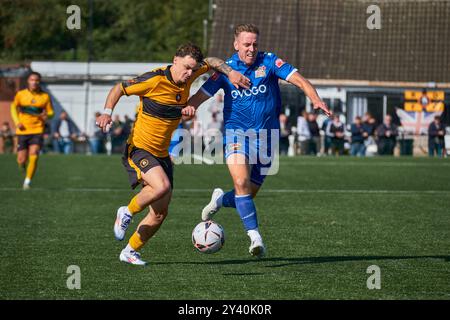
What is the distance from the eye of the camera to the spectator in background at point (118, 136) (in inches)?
1448

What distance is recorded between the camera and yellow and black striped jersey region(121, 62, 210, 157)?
9102 mm

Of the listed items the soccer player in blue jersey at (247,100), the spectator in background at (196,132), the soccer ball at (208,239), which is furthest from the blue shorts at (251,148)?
the spectator in background at (196,132)

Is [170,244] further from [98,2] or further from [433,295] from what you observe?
[98,2]

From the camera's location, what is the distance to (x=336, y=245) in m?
10.6

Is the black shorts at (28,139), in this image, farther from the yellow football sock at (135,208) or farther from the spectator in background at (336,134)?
the spectator in background at (336,134)

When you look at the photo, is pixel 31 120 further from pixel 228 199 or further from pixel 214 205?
pixel 228 199

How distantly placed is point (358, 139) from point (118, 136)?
931 cm

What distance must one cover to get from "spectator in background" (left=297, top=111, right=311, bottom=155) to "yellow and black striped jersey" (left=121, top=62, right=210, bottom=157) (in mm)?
26353

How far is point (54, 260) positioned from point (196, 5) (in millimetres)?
55826

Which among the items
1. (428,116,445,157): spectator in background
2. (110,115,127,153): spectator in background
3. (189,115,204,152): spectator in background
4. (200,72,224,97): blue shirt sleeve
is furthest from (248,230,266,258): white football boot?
(110,115,127,153): spectator in background

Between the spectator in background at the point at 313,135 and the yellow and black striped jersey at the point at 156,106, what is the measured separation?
26.4 m

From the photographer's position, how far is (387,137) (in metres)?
35.8

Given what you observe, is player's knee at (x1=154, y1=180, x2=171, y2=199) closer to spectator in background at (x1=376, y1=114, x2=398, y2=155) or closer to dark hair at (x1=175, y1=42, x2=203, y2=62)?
dark hair at (x1=175, y1=42, x2=203, y2=62)
